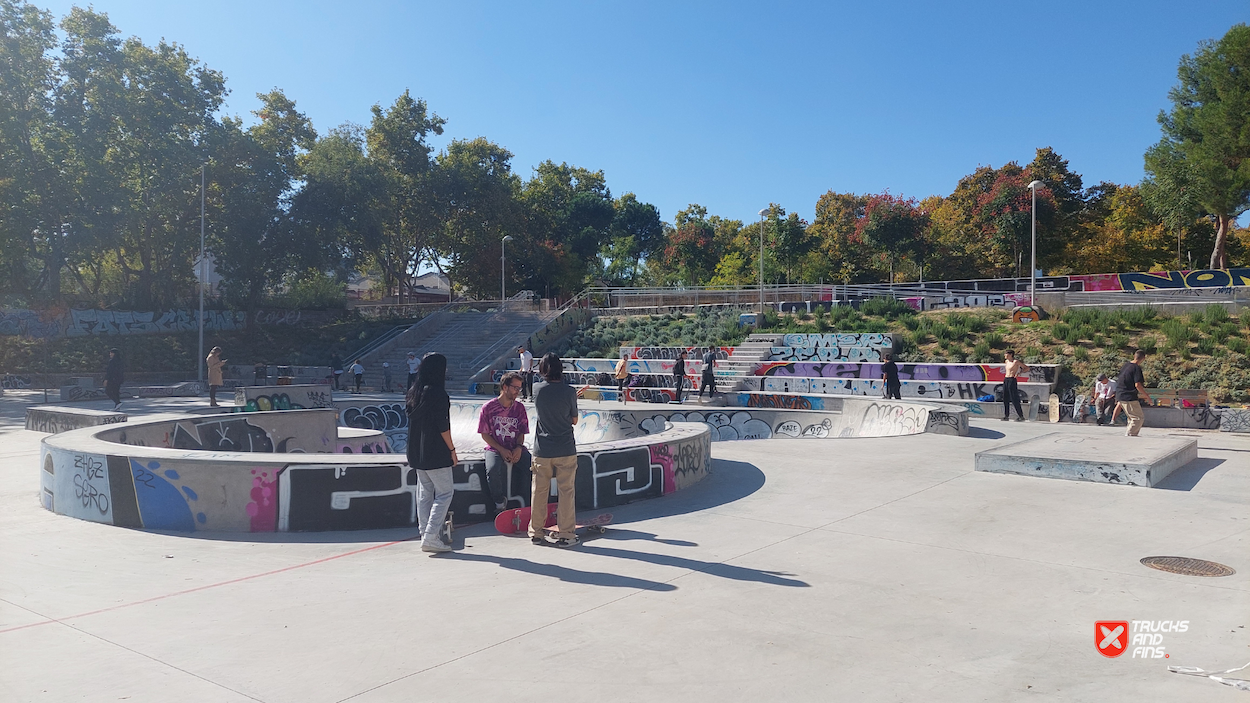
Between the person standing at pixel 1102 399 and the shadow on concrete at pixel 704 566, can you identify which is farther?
the person standing at pixel 1102 399

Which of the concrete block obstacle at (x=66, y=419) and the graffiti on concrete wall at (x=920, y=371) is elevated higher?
the graffiti on concrete wall at (x=920, y=371)

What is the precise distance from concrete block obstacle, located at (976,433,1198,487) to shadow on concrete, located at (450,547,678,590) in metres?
6.47

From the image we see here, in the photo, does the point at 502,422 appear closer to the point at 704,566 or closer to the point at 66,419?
the point at 704,566

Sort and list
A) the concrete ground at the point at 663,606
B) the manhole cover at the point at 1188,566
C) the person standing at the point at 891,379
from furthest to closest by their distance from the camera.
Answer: the person standing at the point at 891,379, the manhole cover at the point at 1188,566, the concrete ground at the point at 663,606

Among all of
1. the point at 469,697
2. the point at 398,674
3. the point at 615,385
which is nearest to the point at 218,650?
the point at 398,674

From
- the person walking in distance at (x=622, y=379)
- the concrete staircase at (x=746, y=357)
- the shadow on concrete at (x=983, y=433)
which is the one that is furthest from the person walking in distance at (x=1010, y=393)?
the person walking in distance at (x=622, y=379)

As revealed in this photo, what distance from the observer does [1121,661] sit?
4.08 meters

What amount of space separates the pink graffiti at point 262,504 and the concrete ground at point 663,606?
24 centimetres

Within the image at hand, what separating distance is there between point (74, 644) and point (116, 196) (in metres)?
37.5

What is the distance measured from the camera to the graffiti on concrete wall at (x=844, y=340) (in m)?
25.3

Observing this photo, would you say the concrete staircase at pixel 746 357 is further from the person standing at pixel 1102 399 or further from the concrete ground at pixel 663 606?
the concrete ground at pixel 663 606

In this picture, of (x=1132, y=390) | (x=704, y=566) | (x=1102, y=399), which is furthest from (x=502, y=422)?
(x=1102, y=399)

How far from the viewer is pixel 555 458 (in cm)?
663

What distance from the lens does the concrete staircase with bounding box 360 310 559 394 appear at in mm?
34125
